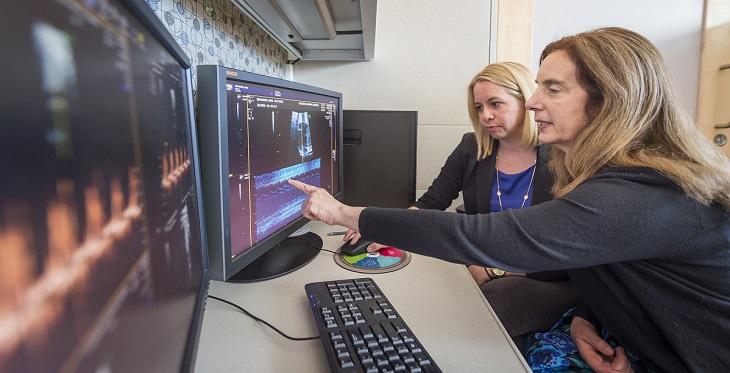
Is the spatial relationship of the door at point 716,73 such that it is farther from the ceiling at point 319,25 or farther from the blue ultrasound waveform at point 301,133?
the blue ultrasound waveform at point 301,133

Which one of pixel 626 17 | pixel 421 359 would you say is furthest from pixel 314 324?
pixel 626 17

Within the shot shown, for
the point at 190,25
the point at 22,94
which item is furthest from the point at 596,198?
the point at 190,25

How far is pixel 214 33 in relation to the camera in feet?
3.22

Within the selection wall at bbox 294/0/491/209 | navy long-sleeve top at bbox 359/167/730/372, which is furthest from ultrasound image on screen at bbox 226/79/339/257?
wall at bbox 294/0/491/209

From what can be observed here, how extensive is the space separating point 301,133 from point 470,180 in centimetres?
80

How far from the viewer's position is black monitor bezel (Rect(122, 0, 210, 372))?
0.37m

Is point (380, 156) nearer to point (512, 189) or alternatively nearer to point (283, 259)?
point (512, 189)

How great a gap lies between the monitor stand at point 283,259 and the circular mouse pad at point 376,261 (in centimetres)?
8

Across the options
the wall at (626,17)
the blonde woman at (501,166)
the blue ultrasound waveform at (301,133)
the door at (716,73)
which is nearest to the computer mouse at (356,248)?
the blue ultrasound waveform at (301,133)

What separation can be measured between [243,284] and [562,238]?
24.5 inches

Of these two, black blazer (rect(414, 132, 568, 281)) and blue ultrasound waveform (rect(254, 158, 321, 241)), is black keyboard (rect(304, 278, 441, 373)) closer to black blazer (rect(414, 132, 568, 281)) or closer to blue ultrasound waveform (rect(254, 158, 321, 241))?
blue ultrasound waveform (rect(254, 158, 321, 241))

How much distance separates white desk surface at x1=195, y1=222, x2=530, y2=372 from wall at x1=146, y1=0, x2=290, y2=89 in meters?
0.48

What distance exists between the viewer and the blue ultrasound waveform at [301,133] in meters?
0.92

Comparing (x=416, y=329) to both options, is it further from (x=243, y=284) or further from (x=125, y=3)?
(x=125, y=3)
